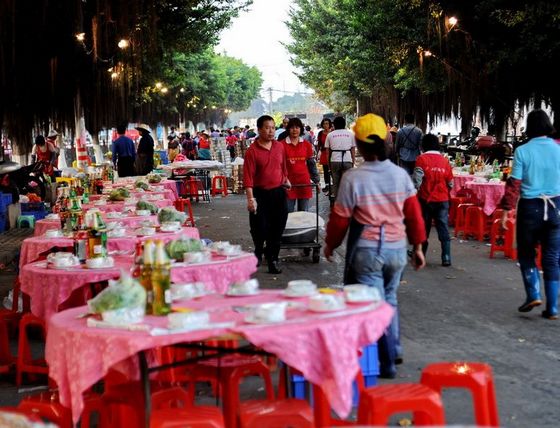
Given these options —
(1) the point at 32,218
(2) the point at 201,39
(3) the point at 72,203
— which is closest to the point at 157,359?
(3) the point at 72,203

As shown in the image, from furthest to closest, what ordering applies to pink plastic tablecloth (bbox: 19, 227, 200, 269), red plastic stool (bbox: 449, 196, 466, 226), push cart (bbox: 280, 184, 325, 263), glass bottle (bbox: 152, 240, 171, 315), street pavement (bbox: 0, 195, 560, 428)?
red plastic stool (bbox: 449, 196, 466, 226) < push cart (bbox: 280, 184, 325, 263) < pink plastic tablecloth (bbox: 19, 227, 200, 269) < street pavement (bbox: 0, 195, 560, 428) < glass bottle (bbox: 152, 240, 171, 315)

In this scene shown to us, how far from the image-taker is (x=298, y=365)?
4.90 metres

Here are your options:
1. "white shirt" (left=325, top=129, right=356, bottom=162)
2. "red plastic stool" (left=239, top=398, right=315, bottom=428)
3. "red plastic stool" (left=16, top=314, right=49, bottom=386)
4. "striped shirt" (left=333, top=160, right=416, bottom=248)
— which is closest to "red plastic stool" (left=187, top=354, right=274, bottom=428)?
"red plastic stool" (left=239, top=398, right=315, bottom=428)

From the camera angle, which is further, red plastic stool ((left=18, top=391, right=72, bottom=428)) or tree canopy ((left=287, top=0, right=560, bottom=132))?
tree canopy ((left=287, top=0, right=560, bottom=132))

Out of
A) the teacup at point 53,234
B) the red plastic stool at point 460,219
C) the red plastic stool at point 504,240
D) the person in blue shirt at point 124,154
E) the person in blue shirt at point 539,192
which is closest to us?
the person in blue shirt at point 539,192

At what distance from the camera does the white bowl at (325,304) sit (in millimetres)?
5176

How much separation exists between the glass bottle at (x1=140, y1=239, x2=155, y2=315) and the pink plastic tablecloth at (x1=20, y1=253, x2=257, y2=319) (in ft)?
5.44

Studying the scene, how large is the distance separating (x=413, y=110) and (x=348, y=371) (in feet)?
116

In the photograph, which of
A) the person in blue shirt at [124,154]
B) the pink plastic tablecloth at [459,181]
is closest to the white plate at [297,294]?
the pink plastic tablecloth at [459,181]

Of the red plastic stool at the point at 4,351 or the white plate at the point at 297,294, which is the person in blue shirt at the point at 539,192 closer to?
the white plate at the point at 297,294

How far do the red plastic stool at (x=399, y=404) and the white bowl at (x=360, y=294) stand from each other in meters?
0.49

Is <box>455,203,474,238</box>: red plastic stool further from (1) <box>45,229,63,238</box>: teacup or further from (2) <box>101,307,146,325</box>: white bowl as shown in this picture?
(2) <box>101,307,146,325</box>: white bowl

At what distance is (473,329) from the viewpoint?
9.32 m

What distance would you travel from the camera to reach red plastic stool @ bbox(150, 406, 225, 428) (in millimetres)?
4863
